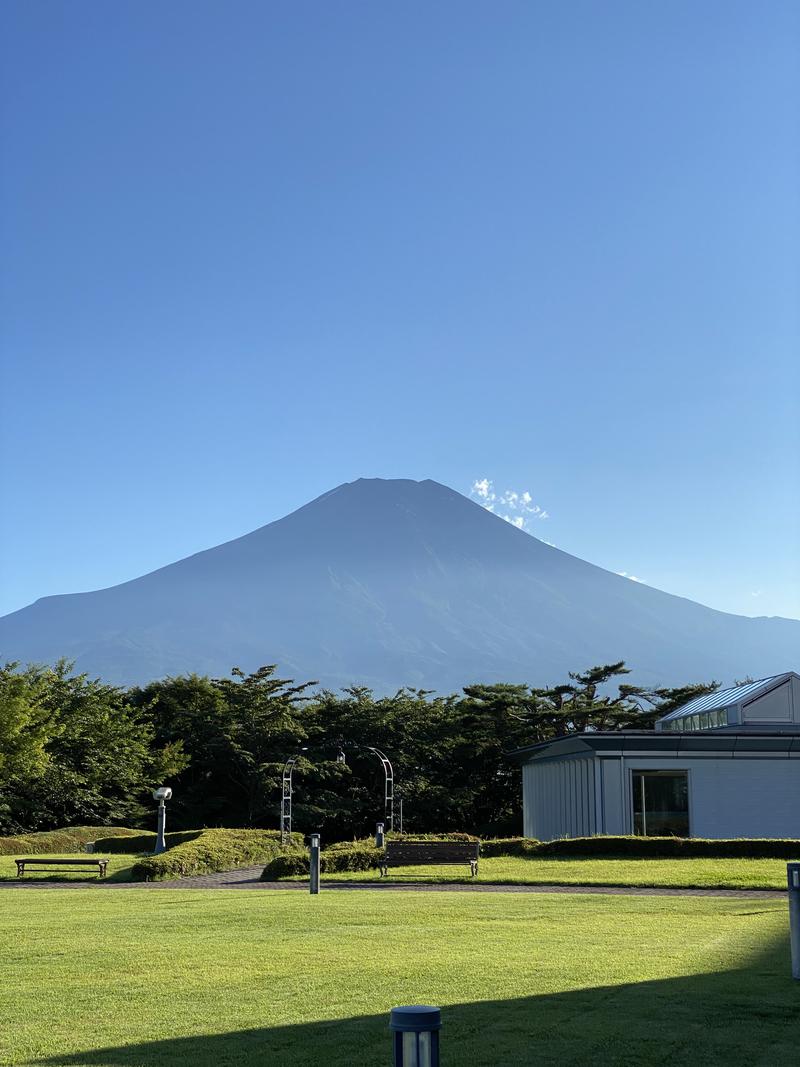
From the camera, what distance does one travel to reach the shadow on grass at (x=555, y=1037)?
21.7 feet

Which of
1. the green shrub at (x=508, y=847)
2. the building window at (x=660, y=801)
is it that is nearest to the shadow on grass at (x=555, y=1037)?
the green shrub at (x=508, y=847)

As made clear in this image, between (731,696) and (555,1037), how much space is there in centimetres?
3501

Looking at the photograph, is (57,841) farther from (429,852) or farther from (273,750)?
(429,852)

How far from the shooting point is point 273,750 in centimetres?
4694

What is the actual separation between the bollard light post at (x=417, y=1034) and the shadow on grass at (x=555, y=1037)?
9.33ft

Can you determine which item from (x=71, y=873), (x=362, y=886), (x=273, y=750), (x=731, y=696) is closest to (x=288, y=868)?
(x=362, y=886)

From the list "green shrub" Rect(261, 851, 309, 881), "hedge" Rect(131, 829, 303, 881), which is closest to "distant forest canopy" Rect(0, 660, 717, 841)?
"hedge" Rect(131, 829, 303, 881)

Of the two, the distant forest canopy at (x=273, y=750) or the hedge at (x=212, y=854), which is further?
the distant forest canopy at (x=273, y=750)

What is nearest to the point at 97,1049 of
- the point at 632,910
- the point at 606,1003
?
the point at 606,1003

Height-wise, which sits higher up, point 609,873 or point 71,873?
point 609,873

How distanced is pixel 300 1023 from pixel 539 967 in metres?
3.14

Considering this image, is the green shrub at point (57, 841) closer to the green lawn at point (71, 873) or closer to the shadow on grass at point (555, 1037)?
the green lawn at point (71, 873)

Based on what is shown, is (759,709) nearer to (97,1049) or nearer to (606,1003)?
(606,1003)

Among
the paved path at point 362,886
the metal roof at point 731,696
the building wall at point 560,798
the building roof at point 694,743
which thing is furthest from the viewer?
the metal roof at point 731,696
